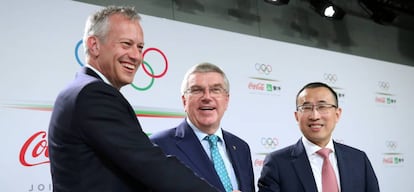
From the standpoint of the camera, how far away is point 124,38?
154 cm

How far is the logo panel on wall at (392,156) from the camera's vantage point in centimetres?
551

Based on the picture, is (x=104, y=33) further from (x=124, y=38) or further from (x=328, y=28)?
(x=328, y=28)

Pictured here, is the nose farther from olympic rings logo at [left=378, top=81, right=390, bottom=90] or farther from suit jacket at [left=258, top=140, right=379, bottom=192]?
olympic rings logo at [left=378, top=81, right=390, bottom=90]

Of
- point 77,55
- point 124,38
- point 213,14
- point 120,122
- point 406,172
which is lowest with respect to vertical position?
point 406,172

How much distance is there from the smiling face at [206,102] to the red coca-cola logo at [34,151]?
1381mm

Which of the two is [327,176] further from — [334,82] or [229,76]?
[334,82]

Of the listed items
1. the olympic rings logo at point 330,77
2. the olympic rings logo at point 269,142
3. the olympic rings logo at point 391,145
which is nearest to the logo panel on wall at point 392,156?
the olympic rings logo at point 391,145

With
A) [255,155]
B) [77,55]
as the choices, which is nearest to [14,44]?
[77,55]

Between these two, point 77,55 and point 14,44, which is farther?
point 77,55

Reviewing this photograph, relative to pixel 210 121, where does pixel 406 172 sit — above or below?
below

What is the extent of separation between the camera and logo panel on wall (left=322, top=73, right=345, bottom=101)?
201 inches

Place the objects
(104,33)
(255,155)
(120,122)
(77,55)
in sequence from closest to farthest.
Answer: (120,122), (104,33), (77,55), (255,155)

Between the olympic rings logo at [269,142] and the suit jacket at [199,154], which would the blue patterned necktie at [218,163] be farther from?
the olympic rings logo at [269,142]

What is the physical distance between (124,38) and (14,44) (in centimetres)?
180
